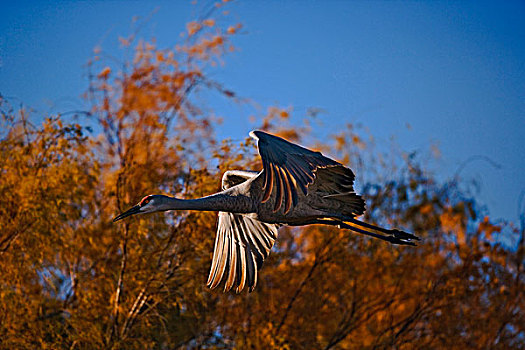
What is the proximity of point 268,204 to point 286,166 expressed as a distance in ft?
2.16

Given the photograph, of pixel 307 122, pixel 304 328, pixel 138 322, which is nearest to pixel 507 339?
pixel 304 328

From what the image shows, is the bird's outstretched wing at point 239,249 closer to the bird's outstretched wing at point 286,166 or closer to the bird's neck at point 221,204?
the bird's neck at point 221,204

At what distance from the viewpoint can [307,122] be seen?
11.1 m

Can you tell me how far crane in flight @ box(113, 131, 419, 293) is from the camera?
16.8ft

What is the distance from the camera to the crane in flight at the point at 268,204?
512cm

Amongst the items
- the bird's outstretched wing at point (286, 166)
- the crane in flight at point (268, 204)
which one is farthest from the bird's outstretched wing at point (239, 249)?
the bird's outstretched wing at point (286, 166)

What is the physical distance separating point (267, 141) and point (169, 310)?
19.3 feet

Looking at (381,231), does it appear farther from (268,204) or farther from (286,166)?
(286,166)

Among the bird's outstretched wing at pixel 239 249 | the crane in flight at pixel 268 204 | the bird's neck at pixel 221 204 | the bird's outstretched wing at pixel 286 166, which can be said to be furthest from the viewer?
the bird's outstretched wing at pixel 239 249

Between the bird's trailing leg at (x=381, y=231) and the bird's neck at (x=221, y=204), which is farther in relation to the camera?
the bird's trailing leg at (x=381, y=231)

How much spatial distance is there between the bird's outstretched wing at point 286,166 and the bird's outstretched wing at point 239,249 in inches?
40.8

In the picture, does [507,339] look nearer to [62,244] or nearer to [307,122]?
[307,122]

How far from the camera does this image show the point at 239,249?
250 inches

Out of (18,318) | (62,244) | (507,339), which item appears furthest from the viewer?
(507,339)
